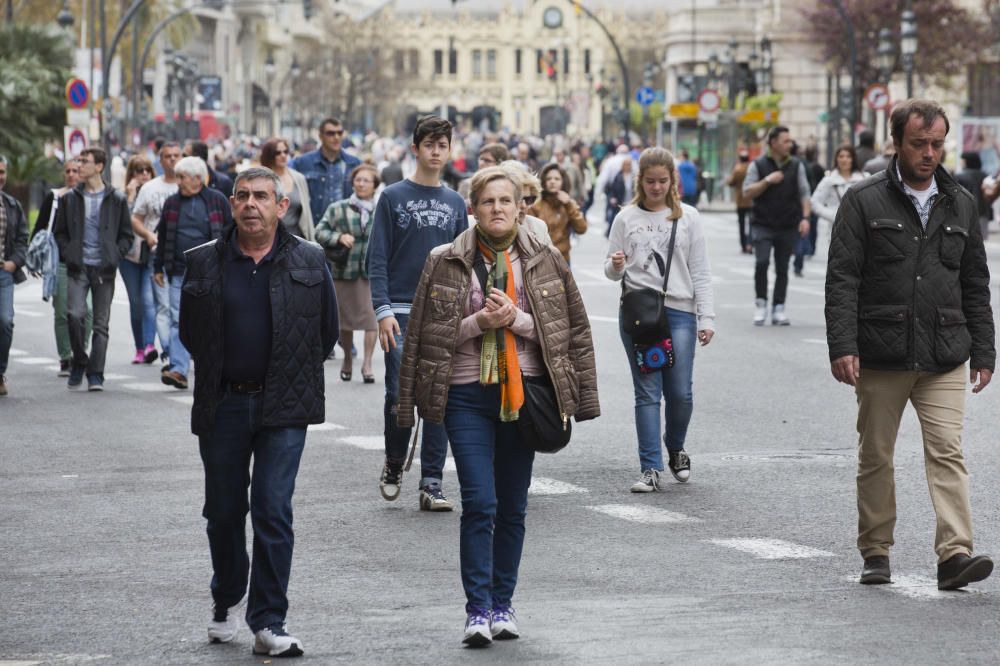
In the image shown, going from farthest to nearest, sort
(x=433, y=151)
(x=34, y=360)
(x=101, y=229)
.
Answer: (x=34, y=360)
(x=101, y=229)
(x=433, y=151)

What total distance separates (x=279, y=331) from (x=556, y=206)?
798 centimetres

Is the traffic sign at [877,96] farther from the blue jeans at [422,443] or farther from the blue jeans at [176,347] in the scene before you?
the blue jeans at [422,443]

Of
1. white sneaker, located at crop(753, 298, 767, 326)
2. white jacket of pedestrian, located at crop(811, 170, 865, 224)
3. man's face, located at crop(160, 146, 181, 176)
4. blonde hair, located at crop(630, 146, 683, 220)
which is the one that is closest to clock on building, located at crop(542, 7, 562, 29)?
white jacket of pedestrian, located at crop(811, 170, 865, 224)

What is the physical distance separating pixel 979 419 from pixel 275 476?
718 cm

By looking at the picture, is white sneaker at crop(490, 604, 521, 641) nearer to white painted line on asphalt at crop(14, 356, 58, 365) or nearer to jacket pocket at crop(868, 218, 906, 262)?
jacket pocket at crop(868, 218, 906, 262)

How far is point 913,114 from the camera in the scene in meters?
7.43

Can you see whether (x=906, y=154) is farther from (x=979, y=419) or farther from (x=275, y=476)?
(x=979, y=419)

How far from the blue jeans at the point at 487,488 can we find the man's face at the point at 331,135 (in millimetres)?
9543

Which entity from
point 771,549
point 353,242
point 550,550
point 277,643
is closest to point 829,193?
point 353,242

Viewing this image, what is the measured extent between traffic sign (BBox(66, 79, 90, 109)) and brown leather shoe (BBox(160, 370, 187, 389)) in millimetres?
18145

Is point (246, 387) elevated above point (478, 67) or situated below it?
below

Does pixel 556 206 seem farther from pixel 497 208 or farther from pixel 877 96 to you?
pixel 877 96

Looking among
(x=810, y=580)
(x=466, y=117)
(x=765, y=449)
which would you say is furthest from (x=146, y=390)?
(x=466, y=117)

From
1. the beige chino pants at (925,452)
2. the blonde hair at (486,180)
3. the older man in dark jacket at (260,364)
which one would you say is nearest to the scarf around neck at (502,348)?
the blonde hair at (486,180)
